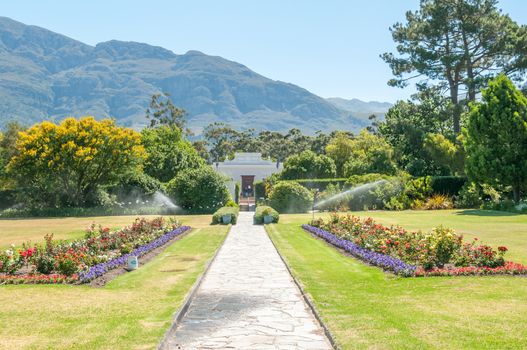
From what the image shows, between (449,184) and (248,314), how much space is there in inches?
1242

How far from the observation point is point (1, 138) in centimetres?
4675

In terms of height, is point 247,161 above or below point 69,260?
above

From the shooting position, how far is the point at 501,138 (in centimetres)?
2992

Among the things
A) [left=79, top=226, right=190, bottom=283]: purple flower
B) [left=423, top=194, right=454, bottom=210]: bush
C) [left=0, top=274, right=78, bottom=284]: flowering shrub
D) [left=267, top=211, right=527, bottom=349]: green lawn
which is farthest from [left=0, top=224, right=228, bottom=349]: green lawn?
[left=423, top=194, right=454, bottom=210]: bush

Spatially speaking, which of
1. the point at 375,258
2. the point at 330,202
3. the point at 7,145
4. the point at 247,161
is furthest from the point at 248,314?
the point at 247,161

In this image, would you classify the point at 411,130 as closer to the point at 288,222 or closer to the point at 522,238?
the point at 288,222

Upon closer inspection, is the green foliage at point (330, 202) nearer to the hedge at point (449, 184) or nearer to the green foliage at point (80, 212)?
the hedge at point (449, 184)

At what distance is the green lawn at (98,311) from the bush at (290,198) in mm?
21270

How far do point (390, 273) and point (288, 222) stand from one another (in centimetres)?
1505

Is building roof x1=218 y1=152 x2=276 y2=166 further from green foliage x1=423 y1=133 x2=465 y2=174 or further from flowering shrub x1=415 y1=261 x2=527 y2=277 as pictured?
flowering shrub x1=415 y1=261 x2=527 y2=277

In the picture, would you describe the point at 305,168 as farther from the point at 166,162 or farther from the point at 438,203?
the point at 438,203

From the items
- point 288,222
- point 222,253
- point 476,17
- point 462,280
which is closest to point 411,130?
point 476,17

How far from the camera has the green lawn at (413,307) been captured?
6.52m

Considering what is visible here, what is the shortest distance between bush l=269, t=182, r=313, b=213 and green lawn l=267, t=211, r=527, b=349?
20.2m
